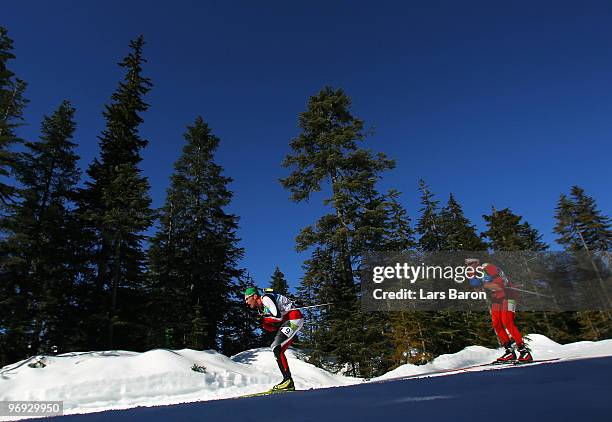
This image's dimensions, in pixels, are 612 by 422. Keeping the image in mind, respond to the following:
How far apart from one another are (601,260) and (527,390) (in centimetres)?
4138

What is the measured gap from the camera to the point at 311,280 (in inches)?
739

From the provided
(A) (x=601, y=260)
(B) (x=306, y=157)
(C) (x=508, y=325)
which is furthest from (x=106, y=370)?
(A) (x=601, y=260)

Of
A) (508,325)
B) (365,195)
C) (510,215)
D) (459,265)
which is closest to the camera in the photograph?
(508,325)

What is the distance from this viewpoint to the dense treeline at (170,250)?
55.9 ft

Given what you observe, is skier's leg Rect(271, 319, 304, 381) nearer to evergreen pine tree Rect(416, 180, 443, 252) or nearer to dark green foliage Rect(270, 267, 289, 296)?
evergreen pine tree Rect(416, 180, 443, 252)

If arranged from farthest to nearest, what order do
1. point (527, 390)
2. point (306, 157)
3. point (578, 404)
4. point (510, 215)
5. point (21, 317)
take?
1. point (510, 215)
2. point (306, 157)
3. point (21, 317)
4. point (527, 390)
5. point (578, 404)

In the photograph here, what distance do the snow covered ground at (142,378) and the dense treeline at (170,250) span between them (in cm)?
324

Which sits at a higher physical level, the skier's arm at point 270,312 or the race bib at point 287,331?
the skier's arm at point 270,312

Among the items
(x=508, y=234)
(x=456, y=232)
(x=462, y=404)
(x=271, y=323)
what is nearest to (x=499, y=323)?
(x=271, y=323)

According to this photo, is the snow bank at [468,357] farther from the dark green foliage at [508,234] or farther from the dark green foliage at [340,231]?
the dark green foliage at [508,234]

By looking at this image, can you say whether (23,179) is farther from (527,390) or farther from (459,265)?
(459,265)

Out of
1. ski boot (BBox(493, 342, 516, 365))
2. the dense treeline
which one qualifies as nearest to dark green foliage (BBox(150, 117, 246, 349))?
the dense treeline

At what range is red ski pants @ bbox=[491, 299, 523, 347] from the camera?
25.7 feet

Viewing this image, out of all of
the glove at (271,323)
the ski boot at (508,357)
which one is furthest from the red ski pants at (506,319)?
the glove at (271,323)
